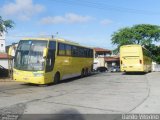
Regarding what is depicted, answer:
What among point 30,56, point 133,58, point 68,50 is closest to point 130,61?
point 133,58

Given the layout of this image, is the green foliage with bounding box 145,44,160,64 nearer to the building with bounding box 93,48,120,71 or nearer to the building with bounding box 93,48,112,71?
the building with bounding box 93,48,120,71

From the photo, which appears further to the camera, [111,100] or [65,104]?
[111,100]

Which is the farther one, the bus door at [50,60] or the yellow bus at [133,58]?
the yellow bus at [133,58]

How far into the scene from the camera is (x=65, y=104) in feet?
46.6

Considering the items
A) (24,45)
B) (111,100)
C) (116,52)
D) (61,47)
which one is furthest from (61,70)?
(116,52)

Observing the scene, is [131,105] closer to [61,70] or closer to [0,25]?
[61,70]

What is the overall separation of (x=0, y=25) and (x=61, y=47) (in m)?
7.80

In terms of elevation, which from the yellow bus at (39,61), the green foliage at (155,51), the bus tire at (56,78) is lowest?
the bus tire at (56,78)

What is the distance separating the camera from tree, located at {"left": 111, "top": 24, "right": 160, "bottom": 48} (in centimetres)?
7581

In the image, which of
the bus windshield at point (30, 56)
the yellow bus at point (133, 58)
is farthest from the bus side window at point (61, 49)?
the yellow bus at point (133, 58)

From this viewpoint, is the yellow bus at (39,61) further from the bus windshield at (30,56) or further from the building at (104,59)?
the building at (104,59)

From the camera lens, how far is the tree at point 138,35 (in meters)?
75.8

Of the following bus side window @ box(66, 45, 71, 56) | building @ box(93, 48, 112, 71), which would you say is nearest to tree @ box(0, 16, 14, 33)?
bus side window @ box(66, 45, 71, 56)

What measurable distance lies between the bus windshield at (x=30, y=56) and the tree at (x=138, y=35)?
53.8 metres
